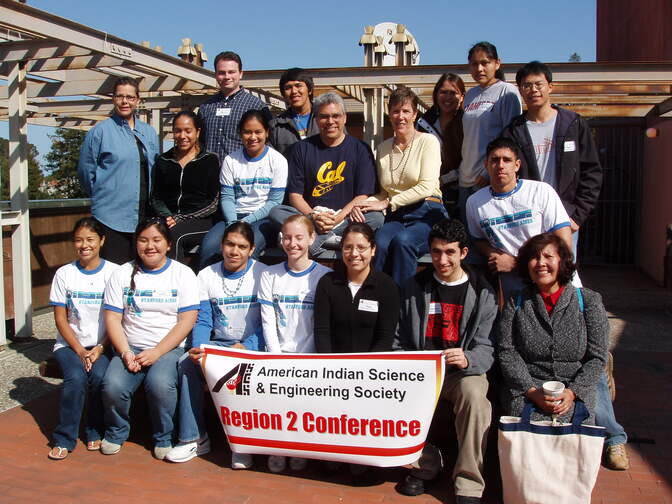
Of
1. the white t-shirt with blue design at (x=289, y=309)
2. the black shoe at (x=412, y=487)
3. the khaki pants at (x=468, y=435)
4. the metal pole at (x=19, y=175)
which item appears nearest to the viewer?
the khaki pants at (x=468, y=435)

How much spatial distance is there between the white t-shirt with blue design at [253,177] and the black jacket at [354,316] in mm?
1424

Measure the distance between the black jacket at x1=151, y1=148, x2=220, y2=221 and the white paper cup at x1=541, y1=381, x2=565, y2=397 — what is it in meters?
3.11

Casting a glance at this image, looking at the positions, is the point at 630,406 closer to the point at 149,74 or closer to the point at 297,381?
the point at 297,381

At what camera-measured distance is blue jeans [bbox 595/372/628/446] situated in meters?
3.96

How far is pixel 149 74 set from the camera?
8875mm

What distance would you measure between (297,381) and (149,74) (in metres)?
6.32

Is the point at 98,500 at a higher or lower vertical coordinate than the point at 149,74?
lower

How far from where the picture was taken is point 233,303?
453 centimetres

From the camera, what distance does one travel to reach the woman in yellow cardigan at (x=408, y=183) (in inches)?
193

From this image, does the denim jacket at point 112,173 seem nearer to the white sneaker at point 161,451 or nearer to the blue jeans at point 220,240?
the blue jeans at point 220,240

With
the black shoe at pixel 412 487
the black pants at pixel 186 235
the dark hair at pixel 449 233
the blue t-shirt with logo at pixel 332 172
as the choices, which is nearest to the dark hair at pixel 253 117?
the blue t-shirt with logo at pixel 332 172

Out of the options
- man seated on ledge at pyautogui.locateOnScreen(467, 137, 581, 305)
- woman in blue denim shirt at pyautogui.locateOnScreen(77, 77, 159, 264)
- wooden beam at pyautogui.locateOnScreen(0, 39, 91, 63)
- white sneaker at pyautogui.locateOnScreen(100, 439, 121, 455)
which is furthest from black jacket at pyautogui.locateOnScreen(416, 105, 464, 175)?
wooden beam at pyautogui.locateOnScreen(0, 39, 91, 63)

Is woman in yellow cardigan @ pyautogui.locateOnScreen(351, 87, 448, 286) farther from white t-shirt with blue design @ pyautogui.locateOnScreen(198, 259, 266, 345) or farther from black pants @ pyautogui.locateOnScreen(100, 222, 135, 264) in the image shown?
black pants @ pyautogui.locateOnScreen(100, 222, 135, 264)

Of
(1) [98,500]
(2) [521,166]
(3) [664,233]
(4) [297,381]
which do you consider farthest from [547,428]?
(3) [664,233]
